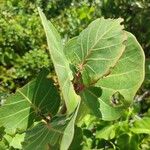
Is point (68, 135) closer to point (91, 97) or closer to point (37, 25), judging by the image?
point (91, 97)

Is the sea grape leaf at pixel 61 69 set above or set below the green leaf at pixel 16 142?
above

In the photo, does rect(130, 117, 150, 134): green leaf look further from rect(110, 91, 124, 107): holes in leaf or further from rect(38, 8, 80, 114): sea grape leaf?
rect(38, 8, 80, 114): sea grape leaf

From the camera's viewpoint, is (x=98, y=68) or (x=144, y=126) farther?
(x=144, y=126)

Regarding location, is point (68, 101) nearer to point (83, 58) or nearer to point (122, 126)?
point (83, 58)

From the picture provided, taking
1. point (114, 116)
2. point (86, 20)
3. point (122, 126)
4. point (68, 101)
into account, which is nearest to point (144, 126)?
point (122, 126)

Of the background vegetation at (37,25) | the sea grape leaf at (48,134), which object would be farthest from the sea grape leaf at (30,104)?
the background vegetation at (37,25)

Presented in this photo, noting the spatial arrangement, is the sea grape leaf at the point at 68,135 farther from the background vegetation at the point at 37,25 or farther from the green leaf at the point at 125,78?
the background vegetation at the point at 37,25
